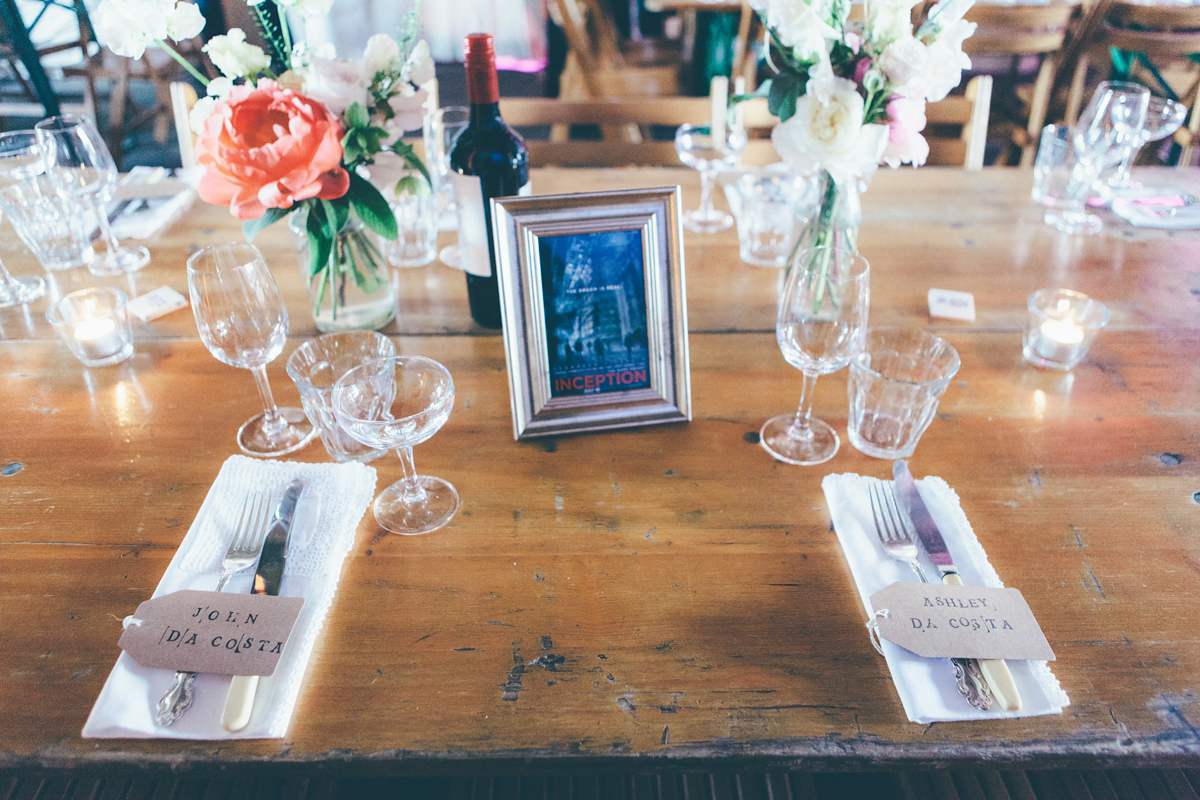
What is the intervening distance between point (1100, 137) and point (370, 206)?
1292mm

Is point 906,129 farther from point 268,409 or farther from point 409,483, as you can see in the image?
point 268,409

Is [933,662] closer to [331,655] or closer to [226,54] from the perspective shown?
[331,655]

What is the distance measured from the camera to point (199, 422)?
93 centimetres

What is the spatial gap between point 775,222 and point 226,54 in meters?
0.86

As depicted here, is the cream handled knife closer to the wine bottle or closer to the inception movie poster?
the inception movie poster

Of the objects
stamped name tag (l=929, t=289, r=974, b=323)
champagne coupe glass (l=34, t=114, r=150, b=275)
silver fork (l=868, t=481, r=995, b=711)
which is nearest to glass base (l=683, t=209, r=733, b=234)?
stamped name tag (l=929, t=289, r=974, b=323)

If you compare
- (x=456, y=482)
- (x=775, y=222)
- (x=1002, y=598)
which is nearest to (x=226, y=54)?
(x=456, y=482)

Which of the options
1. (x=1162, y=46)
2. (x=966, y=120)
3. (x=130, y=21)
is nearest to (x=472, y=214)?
(x=130, y=21)

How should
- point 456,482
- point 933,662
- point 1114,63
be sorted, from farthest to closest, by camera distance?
point 1114,63
point 456,482
point 933,662

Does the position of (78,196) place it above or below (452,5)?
below

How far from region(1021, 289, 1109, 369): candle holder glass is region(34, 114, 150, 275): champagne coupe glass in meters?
1.36

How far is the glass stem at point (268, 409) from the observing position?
90cm

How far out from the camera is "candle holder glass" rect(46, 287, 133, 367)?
1.00m

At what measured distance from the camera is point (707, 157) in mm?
1420
